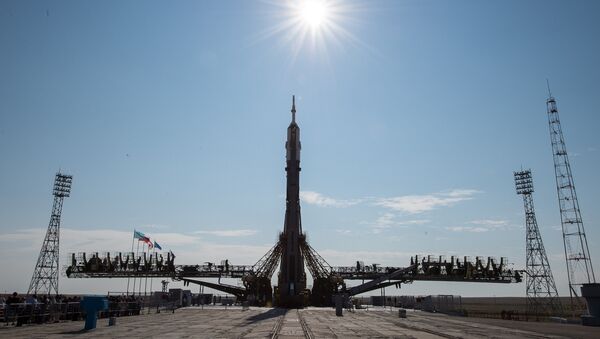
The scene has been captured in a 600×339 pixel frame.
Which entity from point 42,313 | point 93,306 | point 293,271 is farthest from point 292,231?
point 93,306

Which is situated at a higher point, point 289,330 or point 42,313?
point 42,313

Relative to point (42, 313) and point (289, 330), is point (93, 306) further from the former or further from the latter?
point (289, 330)

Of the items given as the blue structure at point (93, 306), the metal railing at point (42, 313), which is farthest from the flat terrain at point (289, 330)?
the metal railing at point (42, 313)

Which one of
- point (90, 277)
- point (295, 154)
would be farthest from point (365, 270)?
point (90, 277)

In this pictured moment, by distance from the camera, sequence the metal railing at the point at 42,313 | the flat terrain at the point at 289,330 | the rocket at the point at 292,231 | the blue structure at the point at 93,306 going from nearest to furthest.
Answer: the flat terrain at the point at 289,330 → the blue structure at the point at 93,306 → the metal railing at the point at 42,313 → the rocket at the point at 292,231

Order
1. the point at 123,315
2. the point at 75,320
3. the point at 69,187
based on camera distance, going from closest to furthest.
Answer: the point at 75,320
the point at 123,315
the point at 69,187

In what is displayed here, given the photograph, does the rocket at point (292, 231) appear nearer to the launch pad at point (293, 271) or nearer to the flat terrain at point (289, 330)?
the launch pad at point (293, 271)

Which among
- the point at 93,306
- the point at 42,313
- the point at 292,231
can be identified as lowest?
the point at 42,313

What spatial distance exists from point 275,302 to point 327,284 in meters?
10.8

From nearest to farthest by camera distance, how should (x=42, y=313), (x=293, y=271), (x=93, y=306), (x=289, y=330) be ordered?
(x=93, y=306) → (x=289, y=330) → (x=42, y=313) → (x=293, y=271)

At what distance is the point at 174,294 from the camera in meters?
69.2


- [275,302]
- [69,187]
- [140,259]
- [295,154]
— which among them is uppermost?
[295,154]

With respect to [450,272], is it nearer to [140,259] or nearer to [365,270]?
[365,270]

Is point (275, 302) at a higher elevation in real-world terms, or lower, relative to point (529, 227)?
lower
